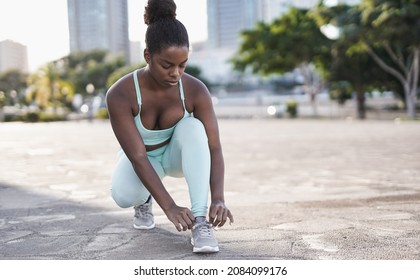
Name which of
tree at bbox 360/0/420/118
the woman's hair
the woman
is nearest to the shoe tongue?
the woman

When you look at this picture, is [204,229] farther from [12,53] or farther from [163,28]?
[12,53]

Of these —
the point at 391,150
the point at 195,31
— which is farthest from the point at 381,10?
the point at 195,31

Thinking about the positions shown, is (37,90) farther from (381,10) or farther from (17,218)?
(17,218)

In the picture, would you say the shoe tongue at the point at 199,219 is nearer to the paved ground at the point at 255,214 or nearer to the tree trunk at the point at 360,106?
the paved ground at the point at 255,214

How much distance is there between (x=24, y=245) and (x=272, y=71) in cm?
2087

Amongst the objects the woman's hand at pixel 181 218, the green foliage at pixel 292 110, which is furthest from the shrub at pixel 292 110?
the woman's hand at pixel 181 218

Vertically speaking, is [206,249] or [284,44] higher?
[284,44]

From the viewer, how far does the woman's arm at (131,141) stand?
1915mm

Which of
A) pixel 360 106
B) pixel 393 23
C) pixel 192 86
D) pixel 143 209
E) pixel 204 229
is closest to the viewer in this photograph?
pixel 204 229

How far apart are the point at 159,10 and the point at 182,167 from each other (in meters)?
0.58

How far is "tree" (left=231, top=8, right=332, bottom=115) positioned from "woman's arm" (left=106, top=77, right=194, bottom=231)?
19.2m

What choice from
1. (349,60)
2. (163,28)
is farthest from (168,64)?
(349,60)

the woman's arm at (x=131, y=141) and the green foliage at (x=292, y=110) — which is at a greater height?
the woman's arm at (x=131, y=141)

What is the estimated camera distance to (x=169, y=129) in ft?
6.93
